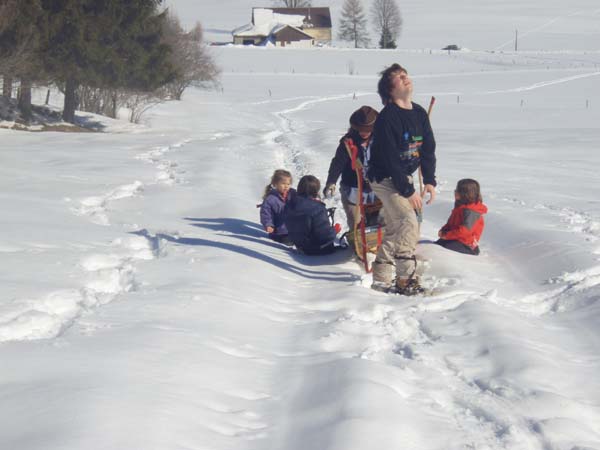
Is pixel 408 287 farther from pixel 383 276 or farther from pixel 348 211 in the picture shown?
pixel 348 211

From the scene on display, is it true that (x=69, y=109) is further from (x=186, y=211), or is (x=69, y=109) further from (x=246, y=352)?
(x=246, y=352)

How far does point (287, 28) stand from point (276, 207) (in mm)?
104577

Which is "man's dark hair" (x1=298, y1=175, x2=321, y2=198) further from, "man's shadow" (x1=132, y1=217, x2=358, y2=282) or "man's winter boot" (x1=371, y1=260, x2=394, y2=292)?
"man's winter boot" (x1=371, y1=260, x2=394, y2=292)

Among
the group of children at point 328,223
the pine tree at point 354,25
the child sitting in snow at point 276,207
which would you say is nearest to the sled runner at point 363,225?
the group of children at point 328,223

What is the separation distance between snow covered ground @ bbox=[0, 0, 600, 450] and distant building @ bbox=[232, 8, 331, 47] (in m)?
99.2

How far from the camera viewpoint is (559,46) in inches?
3814

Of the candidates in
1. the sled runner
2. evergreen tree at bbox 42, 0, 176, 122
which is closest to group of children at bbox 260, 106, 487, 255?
the sled runner

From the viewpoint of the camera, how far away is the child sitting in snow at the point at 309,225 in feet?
26.3

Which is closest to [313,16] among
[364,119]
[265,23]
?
[265,23]

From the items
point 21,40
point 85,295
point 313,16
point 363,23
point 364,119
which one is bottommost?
point 85,295

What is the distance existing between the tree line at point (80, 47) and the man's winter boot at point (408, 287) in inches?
740

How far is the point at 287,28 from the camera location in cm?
10988

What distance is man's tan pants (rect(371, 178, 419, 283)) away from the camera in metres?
6.25

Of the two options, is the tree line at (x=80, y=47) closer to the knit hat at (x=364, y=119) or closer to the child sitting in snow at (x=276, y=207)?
the child sitting in snow at (x=276, y=207)
